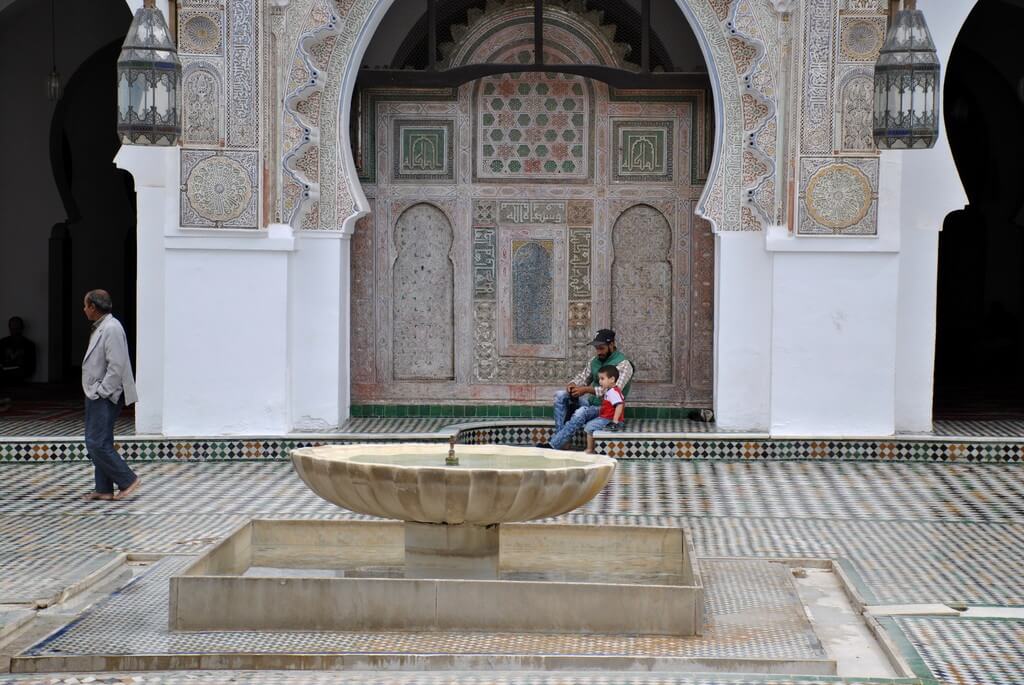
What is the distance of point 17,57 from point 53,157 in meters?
0.68

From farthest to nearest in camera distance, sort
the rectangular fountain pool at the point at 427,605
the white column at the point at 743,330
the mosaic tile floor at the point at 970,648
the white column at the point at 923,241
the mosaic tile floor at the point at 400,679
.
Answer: the white column at the point at 743,330
the white column at the point at 923,241
the rectangular fountain pool at the point at 427,605
the mosaic tile floor at the point at 970,648
the mosaic tile floor at the point at 400,679

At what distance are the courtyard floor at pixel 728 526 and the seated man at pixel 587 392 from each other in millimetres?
328

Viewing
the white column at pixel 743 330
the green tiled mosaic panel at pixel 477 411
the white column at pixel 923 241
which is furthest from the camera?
A: the green tiled mosaic panel at pixel 477 411

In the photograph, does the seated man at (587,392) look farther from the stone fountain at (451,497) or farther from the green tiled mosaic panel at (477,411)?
the stone fountain at (451,497)

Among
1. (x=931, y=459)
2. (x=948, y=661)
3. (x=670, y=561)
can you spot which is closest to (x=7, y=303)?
(x=931, y=459)

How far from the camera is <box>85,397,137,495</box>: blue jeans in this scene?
5723mm

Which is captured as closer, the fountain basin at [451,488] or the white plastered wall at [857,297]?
the fountain basin at [451,488]

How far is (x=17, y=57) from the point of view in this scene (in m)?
9.40

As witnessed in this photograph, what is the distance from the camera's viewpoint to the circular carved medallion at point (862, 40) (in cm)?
686

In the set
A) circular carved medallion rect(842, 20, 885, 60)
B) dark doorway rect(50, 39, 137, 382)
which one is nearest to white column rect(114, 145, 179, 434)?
dark doorway rect(50, 39, 137, 382)

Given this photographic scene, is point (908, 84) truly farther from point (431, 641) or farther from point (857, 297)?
point (431, 641)

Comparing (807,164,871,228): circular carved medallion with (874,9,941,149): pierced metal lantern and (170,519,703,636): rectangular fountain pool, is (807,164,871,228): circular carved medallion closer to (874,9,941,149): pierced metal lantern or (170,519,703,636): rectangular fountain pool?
(874,9,941,149): pierced metal lantern

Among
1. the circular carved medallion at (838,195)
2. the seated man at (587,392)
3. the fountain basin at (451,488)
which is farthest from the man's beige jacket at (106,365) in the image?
the circular carved medallion at (838,195)

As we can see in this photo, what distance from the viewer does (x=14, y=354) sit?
961 cm
